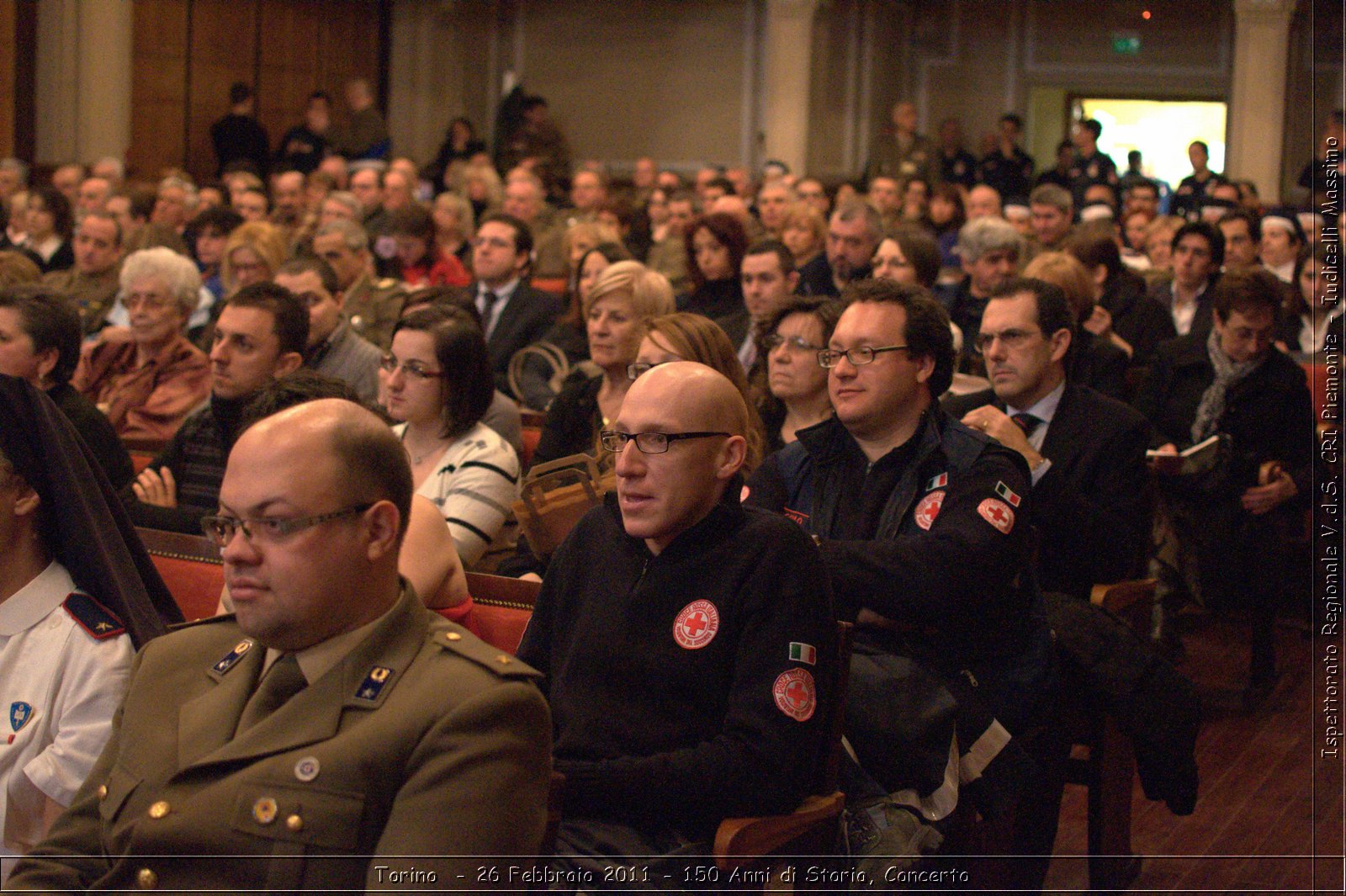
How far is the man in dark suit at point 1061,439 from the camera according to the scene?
11.6ft

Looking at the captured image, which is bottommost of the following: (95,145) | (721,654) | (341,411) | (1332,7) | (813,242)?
(721,654)

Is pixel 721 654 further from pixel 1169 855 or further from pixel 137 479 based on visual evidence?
pixel 137 479

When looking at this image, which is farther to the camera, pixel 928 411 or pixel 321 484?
pixel 928 411

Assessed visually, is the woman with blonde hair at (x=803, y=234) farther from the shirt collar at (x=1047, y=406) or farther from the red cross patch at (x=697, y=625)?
the red cross patch at (x=697, y=625)

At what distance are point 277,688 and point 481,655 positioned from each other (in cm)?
28

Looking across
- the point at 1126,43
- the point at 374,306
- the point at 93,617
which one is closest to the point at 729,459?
the point at 93,617

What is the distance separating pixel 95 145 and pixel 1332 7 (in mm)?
10034

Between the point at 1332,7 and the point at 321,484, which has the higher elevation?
the point at 1332,7

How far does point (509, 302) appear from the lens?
6.96m

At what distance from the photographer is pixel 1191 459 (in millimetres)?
4875

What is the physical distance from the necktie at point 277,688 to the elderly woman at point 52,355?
8.01 ft

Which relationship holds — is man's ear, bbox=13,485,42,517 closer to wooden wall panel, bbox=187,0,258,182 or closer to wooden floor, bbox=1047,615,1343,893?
wooden floor, bbox=1047,615,1343,893

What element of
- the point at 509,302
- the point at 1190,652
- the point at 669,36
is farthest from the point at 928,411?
the point at 669,36

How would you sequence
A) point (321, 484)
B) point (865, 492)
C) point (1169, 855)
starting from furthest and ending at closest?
point (1169, 855)
point (865, 492)
point (321, 484)
